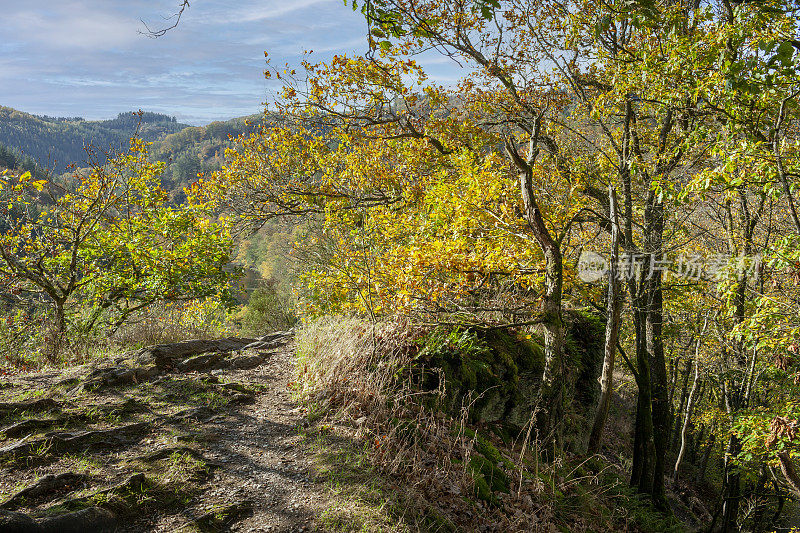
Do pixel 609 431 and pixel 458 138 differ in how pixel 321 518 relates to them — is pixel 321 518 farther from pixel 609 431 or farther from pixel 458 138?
pixel 609 431

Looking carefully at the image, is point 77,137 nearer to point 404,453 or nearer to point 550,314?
point 550,314

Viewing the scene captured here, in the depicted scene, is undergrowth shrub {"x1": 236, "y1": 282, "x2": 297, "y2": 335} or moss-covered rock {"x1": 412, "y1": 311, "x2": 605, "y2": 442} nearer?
moss-covered rock {"x1": 412, "y1": 311, "x2": 605, "y2": 442}

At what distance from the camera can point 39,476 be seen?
11.3 feet

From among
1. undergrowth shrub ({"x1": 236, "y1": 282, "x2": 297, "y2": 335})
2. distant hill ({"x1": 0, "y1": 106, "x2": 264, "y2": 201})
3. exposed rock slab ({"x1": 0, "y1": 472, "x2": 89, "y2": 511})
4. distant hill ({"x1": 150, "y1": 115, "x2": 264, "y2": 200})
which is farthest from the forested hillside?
distant hill ({"x1": 0, "y1": 106, "x2": 264, "y2": 201})

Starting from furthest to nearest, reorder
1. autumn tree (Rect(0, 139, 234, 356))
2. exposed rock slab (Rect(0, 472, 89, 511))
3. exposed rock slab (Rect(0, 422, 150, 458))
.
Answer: autumn tree (Rect(0, 139, 234, 356)) → exposed rock slab (Rect(0, 422, 150, 458)) → exposed rock slab (Rect(0, 472, 89, 511))

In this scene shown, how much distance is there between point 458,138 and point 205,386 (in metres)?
7.48

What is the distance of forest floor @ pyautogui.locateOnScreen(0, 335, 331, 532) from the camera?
3195 mm

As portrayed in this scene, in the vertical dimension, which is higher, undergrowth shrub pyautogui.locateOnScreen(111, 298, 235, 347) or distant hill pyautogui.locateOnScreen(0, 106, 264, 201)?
distant hill pyautogui.locateOnScreen(0, 106, 264, 201)

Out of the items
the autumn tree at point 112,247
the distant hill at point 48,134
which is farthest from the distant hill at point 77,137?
the autumn tree at point 112,247

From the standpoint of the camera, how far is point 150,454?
13.1ft

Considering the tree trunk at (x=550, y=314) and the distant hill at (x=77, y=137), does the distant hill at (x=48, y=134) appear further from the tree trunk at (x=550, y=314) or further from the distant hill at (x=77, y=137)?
the tree trunk at (x=550, y=314)

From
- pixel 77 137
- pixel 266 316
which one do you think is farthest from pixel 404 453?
pixel 77 137

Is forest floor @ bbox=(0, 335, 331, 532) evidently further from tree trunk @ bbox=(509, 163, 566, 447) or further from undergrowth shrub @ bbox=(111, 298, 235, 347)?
undergrowth shrub @ bbox=(111, 298, 235, 347)

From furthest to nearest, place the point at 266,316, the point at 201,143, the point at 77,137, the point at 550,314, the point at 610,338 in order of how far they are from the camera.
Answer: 1. the point at 77,137
2. the point at 201,143
3. the point at 266,316
4. the point at 610,338
5. the point at 550,314
